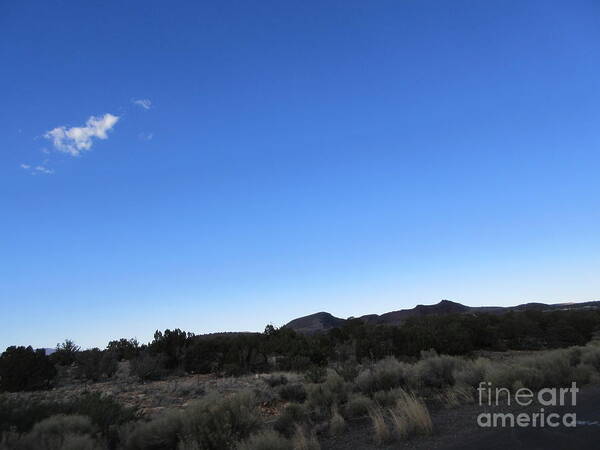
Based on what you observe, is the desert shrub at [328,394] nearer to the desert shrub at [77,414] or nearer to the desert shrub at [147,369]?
the desert shrub at [77,414]

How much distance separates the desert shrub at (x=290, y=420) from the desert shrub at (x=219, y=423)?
0.50 metres

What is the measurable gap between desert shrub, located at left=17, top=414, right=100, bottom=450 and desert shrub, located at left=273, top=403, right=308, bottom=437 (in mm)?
3928

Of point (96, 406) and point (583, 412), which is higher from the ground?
point (96, 406)

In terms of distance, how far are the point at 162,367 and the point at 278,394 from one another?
11.3 meters

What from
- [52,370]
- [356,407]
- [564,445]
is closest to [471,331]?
[356,407]

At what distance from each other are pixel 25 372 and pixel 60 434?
15207mm

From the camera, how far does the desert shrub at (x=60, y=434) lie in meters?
8.56

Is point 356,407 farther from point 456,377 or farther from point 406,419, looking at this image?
point 456,377

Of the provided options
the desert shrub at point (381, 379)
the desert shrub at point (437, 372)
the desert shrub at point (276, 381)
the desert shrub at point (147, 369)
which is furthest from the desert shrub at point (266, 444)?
the desert shrub at point (147, 369)

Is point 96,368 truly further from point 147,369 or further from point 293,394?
point 293,394

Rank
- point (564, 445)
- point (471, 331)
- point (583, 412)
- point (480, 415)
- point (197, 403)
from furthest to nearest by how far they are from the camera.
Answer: point (471, 331) → point (197, 403) → point (480, 415) → point (583, 412) → point (564, 445)

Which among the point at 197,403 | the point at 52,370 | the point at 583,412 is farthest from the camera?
the point at 52,370

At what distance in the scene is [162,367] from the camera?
85.4ft

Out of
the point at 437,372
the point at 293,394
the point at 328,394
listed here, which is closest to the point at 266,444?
the point at 328,394
